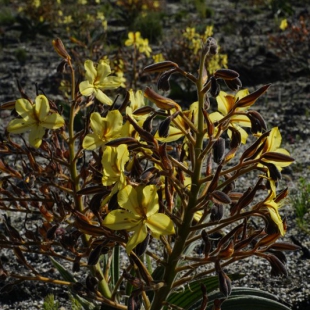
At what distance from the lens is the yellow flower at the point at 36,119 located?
1859mm

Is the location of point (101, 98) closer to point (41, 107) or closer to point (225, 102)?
point (41, 107)

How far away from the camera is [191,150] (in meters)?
1.76

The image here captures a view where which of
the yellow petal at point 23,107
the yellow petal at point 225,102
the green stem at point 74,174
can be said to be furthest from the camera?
the green stem at point 74,174

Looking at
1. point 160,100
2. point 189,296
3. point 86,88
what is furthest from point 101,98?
point 189,296

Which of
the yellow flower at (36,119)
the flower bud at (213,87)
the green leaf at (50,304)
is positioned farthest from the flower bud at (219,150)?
the green leaf at (50,304)

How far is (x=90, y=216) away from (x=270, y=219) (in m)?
0.83

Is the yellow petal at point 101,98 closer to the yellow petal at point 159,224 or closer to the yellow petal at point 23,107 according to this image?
the yellow petal at point 23,107

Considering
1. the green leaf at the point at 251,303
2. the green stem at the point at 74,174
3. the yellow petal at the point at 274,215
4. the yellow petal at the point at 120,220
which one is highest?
the yellow petal at the point at 120,220

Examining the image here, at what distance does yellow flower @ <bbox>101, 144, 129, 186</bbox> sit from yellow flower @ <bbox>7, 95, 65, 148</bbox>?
12.3 inches

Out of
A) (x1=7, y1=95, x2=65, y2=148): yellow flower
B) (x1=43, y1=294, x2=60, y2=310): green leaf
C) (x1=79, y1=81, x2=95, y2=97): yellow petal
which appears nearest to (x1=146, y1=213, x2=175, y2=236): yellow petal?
Result: (x1=7, y1=95, x2=65, y2=148): yellow flower

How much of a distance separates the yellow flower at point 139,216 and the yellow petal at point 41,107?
460 mm

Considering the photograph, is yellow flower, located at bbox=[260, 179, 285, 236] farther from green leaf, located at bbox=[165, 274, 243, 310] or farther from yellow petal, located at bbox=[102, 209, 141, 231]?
green leaf, located at bbox=[165, 274, 243, 310]

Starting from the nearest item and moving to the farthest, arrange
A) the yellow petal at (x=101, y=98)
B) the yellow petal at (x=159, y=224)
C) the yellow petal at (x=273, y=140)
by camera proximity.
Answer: the yellow petal at (x=159, y=224) → the yellow petal at (x=273, y=140) → the yellow petal at (x=101, y=98)

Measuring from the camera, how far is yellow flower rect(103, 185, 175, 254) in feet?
4.99
